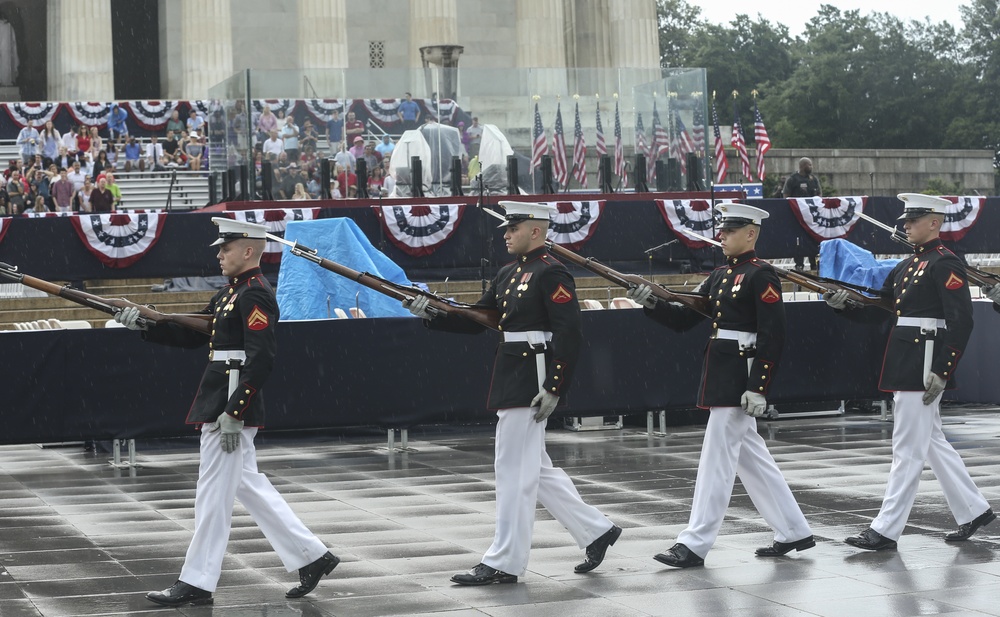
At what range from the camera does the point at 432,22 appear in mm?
48719

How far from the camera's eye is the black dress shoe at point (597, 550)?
30.8 feet

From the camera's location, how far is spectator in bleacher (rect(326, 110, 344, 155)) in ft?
95.4

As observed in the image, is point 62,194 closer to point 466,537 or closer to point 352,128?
point 352,128

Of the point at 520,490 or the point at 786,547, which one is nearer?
the point at 520,490

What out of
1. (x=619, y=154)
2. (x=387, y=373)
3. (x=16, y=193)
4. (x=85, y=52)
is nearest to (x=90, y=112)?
(x=85, y=52)

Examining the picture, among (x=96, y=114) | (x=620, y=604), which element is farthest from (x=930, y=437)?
(x=96, y=114)

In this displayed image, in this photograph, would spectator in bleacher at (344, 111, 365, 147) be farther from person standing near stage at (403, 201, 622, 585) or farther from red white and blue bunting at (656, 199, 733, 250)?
person standing near stage at (403, 201, 622, 585)

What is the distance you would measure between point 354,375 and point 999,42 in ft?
244

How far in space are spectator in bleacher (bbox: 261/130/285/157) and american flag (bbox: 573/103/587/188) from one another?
18.6ft

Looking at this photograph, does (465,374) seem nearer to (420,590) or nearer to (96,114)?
(420,590)

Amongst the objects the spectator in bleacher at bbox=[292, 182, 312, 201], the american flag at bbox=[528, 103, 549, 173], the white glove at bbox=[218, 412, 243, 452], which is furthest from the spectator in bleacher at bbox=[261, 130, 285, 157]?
the white glove at bbox=[218, 412, 243, 452]

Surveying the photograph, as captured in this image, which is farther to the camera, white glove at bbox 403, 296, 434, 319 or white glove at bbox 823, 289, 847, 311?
white glove at bbox 823, 289, 847, 311

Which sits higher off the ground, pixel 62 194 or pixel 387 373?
pixel 62 194

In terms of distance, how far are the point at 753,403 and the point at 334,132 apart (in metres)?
20.7
